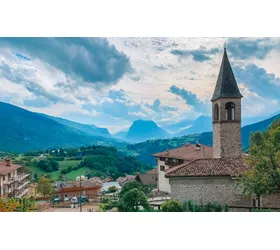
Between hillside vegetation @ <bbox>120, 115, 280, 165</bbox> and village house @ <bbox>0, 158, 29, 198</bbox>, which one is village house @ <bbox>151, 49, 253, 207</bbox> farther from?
village house @ <bbox>0, 158, 29, 198</bbox>

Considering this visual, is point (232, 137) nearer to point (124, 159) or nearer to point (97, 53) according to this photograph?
point (124, 159)

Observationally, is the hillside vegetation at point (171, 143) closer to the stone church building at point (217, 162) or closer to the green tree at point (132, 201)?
the stone church building at point (217, 162)

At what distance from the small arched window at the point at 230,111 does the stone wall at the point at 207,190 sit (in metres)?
1.41

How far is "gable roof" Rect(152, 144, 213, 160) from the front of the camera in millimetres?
8984

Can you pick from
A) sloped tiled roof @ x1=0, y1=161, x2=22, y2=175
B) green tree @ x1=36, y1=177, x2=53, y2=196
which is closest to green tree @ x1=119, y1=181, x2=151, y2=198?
green tree @ x1=36, y1=177, x2=53, y2=196

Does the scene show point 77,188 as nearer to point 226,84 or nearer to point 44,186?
point 44,186

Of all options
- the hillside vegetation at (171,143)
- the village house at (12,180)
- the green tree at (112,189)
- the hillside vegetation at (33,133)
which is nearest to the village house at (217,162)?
the hillside vegetation at (171,143)

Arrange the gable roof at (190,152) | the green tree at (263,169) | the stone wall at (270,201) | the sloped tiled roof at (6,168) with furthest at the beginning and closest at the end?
the gable roof at (190,152)
the sloped tiled roof at (6,168)
the stone wall at (270,201)
the green tree at (263,169)

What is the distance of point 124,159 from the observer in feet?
30.3

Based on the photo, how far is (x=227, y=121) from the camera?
29.6 feet

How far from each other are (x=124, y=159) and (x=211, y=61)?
3060 millimetres

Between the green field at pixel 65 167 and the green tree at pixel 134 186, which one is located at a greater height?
the green field at pixel 65 167

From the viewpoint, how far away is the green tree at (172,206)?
8500 millimetres

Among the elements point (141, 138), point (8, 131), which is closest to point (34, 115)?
point (8, 131)
